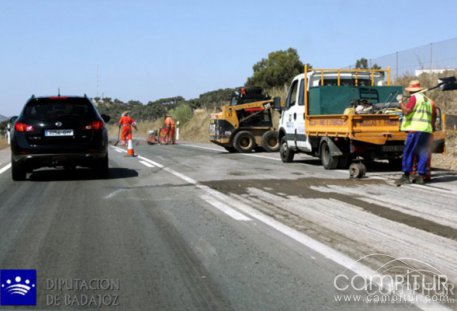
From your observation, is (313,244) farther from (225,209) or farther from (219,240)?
(225,209)

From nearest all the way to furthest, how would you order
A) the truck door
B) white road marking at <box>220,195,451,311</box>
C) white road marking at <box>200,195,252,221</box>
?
white road marking at <box>220,195,451,311</box>, white road marking at <box>200,195,252,221</box>, the truck door

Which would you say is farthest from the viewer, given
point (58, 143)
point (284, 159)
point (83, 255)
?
point (284, 159)

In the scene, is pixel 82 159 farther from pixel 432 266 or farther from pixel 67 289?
pixel 432 266

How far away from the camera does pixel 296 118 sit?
15688 millimetres

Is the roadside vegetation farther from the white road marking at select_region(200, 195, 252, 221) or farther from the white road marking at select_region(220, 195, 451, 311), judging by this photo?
the white road marking at select_region(220, 195, 451, 311)

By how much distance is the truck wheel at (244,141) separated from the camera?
74.4 feet

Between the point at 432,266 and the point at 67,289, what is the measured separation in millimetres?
3057

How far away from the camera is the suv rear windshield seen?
11523 millimetres

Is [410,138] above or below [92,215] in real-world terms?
above

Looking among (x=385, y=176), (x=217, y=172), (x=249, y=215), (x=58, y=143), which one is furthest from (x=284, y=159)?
(x=249, y=215)

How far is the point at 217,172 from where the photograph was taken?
13469mm

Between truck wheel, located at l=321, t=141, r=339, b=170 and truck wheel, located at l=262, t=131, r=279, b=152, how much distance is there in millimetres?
8484

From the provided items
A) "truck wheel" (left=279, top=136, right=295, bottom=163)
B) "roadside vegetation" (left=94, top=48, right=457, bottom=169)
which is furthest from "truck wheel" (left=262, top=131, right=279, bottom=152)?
→ "truck wheel" (left=279, top=136, right=295, bottom=163)

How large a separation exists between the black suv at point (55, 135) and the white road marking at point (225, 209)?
351 centimetres
